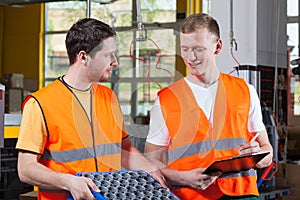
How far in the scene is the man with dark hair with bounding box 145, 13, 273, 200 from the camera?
7.32 ft

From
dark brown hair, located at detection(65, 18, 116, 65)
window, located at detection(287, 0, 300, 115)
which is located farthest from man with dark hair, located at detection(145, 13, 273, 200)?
window, located at detection(287, 0, 300, 115)

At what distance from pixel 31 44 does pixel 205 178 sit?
802 centimetres

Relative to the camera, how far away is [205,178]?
220 centimetres

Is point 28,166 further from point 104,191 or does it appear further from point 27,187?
point 27,187

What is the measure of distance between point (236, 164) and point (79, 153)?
529mm

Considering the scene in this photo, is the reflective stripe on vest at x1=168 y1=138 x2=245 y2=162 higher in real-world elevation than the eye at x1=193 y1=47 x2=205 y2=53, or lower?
lower

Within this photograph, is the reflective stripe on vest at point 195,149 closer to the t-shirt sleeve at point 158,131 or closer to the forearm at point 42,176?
the t-shirt sleeve at point 158,131

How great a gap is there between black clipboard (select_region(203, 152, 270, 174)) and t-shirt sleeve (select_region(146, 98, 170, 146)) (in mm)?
Result: 194

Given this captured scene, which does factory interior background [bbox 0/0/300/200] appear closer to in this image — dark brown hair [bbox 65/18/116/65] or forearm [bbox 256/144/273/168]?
dark brown hair [bbox 65/18/116/65]

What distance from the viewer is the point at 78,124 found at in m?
2.10

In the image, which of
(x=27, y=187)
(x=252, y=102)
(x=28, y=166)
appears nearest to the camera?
(x=28, y=166)

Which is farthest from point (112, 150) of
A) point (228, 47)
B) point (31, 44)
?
point (31, 44)

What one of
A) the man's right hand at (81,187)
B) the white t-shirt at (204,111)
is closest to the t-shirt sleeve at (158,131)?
the white t-shirt at (204,111)

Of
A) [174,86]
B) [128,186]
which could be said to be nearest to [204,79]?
[174,86]
